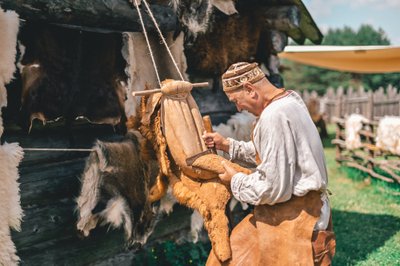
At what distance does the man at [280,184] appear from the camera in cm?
212

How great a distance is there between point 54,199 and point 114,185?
1.41 feet

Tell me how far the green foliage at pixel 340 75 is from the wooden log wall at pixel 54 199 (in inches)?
963

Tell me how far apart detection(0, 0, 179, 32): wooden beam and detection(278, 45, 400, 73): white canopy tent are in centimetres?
598

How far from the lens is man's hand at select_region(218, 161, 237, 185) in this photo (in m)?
2.34

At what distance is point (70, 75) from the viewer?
3035 mm

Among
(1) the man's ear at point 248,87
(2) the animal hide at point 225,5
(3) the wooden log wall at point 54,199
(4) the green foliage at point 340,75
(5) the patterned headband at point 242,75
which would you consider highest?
(2) the animal hide at point 225,5

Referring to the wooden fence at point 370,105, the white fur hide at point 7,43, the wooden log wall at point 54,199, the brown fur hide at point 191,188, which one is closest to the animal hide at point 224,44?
the wooden log wall at point 54,199

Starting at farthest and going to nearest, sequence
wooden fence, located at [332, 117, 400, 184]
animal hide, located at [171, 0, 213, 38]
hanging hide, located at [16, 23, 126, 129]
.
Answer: wooden fence, located at [332, 117, 400, 184] < animal hide, located at [171, 0, 213, 38] < hanging hide, located at [16, 23, 126, 129]

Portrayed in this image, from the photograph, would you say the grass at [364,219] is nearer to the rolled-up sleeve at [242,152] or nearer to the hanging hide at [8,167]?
the rolled-up sleeve at [242,152]

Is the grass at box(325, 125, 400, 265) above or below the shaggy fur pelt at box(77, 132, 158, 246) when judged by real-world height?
below

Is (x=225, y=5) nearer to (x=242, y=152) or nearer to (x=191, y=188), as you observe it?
(x=242, y=152)

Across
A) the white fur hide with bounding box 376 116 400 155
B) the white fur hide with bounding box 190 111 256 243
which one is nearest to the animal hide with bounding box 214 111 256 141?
the white fur hide with bounding box 190 111 256 243

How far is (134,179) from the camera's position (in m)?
3.30

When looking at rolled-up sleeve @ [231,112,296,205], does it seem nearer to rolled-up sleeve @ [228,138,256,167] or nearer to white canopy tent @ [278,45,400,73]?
rolled-up sleeve @ [228,138,256,167]
